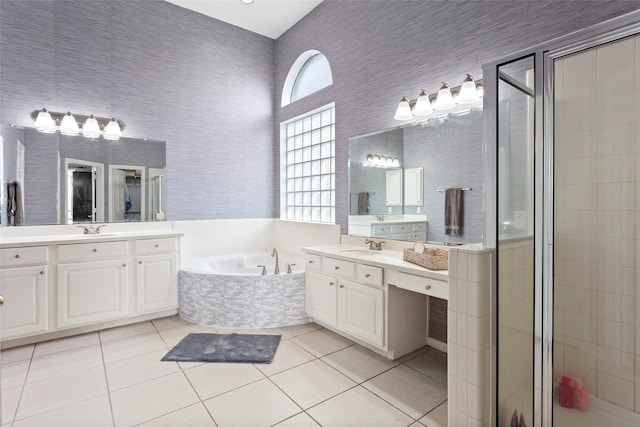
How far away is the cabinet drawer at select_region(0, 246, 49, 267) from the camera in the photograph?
2.69m

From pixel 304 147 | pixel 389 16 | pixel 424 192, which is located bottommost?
pixel 424 192

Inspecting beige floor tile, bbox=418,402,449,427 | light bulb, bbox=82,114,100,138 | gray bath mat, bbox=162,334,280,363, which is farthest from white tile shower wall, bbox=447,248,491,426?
light bulb, bbox=82,114,100,138

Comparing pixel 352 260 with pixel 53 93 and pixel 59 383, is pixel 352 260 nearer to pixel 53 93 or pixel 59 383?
pixel 59 383

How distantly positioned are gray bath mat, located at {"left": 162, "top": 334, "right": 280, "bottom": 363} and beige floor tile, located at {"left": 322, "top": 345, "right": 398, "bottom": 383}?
52cm

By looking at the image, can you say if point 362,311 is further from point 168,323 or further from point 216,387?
point 168,323

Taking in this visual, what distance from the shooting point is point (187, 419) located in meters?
1.87

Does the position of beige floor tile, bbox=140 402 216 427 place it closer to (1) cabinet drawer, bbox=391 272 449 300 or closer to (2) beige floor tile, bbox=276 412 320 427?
(2) beige floor tile, bbox=276 412 320 427

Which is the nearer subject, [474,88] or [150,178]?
[474,88]

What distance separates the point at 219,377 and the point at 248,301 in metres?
0.97

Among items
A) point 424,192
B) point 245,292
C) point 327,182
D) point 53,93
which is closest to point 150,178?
point 53,93

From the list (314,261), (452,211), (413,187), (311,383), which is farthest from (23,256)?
(452,211)

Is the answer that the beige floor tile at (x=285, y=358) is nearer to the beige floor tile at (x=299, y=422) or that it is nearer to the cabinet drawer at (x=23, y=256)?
the beige floor tile at (x=299, y=422)

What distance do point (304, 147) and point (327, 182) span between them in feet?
2.27

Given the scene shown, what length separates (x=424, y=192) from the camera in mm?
2775
